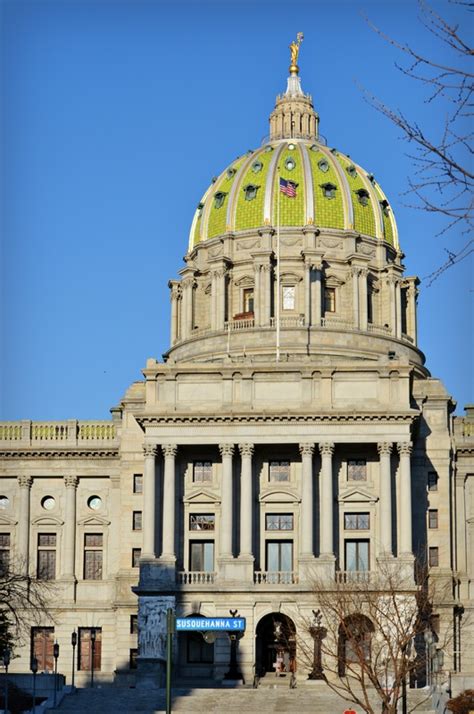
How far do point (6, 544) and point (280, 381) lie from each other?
22.5 m

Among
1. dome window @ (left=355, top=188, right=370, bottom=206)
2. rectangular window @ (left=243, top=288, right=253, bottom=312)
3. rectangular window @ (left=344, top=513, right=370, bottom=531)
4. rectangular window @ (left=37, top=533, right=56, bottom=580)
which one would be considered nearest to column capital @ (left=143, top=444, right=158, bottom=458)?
rectangular window @ (left=344, top=513, right=370, bottom=531)

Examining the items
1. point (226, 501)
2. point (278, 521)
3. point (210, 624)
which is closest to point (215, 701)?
point (210, 624)

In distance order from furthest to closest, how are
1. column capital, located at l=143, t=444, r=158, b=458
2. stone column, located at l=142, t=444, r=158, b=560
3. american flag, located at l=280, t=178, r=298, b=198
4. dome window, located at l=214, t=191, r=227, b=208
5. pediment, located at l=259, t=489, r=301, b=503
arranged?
1. dome window, located at l=214, t=191, r=227, b=208
2. american flag, located at l=280, t=178, r=298, b=198
3. pediment, located at l=259, t=489, r=301, b=503
4. column capital, located at l=143, t=444, r=158, b=458
5. stone column, located at l=142, t=444, r=158, b=560

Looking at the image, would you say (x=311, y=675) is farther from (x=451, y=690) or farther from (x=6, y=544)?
(x=6, y=544)

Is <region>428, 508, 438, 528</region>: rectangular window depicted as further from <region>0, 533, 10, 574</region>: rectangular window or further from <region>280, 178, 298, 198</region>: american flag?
<region>280, 178, 298, 198</region>: american flag

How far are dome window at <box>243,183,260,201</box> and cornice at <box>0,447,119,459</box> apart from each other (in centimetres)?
2696

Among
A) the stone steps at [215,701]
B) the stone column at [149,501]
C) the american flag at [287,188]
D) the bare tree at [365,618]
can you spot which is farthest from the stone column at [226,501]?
the american flag at [287,188]

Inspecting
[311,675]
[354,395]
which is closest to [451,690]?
[311,675]

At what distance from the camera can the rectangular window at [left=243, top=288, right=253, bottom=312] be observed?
116 meters

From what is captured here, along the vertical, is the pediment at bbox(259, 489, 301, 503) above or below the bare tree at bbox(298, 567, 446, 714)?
above

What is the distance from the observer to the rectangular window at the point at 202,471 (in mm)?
93312

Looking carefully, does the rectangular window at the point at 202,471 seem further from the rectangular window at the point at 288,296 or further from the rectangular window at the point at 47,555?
the rectangular window at the point at 288,296

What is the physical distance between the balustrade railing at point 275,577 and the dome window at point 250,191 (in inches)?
1517

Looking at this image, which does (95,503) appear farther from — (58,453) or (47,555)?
(47,555)
